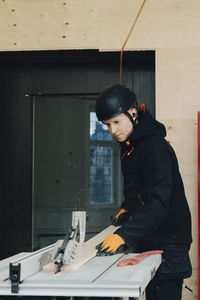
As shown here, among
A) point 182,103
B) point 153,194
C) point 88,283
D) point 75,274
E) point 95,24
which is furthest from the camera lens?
point 95,24

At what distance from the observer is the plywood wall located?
3.22 m

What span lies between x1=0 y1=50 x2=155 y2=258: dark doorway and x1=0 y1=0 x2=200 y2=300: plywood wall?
19 cm

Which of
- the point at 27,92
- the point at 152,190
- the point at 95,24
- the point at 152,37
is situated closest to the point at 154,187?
the point at 152,190

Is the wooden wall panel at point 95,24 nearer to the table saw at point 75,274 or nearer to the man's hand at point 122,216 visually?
the man's hand at point 122,216

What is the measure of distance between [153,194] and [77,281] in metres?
0.59

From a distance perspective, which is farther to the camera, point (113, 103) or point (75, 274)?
point (113, 103)

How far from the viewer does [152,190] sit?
1931 millimetres

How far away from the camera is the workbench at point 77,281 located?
143 cm

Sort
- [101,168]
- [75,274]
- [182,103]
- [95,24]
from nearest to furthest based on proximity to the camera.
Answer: [75,274] → [182,103] → [95,24] → [101,168]

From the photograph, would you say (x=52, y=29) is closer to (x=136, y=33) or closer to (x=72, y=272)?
(x=136, y=33)

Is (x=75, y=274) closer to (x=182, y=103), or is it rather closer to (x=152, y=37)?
(x=182, y=103)

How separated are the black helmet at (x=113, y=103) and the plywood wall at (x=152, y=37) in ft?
3.84

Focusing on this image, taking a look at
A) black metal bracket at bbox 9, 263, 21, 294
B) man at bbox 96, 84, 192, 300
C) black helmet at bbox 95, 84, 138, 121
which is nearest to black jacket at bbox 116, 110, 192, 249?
man at bbox 96, 84, 192, 300

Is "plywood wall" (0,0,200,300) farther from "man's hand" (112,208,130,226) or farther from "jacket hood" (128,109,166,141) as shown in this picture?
"jacket hood" (128,109,166,141)
